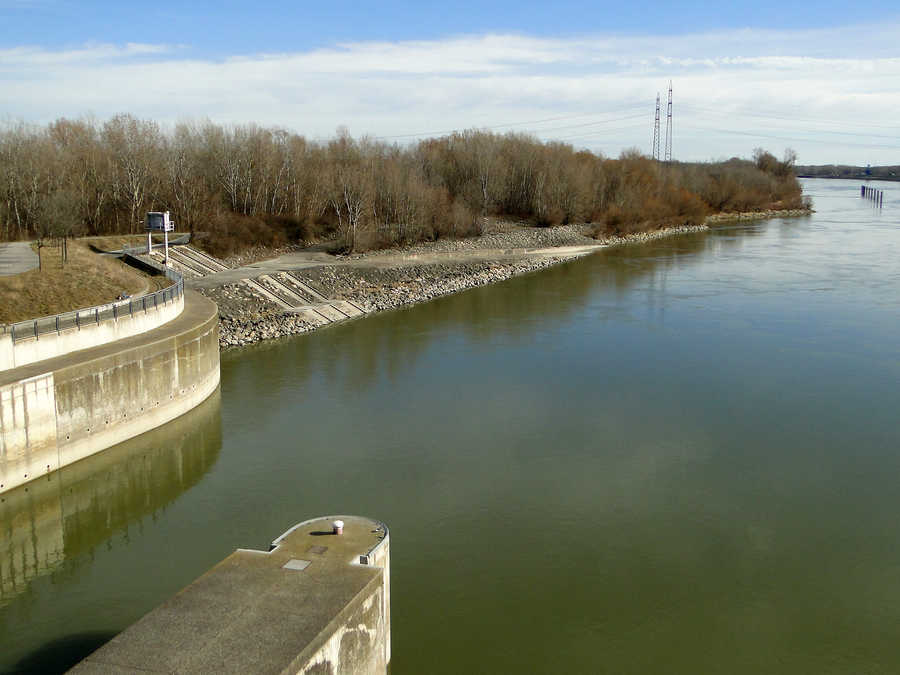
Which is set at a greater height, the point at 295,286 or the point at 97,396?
the point at 295,286

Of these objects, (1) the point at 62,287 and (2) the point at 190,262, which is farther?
(2) the point at 190,262

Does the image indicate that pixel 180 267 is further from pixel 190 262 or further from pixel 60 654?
pixel 60 654

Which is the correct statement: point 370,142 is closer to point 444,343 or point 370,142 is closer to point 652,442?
point 444,343

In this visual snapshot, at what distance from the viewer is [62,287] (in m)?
22.3

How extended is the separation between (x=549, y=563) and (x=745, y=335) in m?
19.2

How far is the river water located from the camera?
1170cm

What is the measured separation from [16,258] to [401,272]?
2091 cm

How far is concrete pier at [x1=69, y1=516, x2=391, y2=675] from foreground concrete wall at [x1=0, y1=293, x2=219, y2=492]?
801 centimetres

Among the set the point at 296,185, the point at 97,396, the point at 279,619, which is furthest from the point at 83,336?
the point at 296,185

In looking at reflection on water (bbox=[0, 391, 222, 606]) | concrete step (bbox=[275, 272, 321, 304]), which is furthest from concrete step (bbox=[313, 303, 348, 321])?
reflection on water (bbox=[0, 391, 222, 606])

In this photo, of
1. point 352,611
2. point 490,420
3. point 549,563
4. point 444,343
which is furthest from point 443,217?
point 352,611

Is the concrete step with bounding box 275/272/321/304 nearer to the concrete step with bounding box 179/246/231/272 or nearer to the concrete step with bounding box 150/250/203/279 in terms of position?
the concrete step with bounding box 150/250/203/279

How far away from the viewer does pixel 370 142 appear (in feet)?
206

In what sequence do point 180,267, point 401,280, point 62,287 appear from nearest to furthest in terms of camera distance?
point 62,287 < point 180,267 < point 401,280
